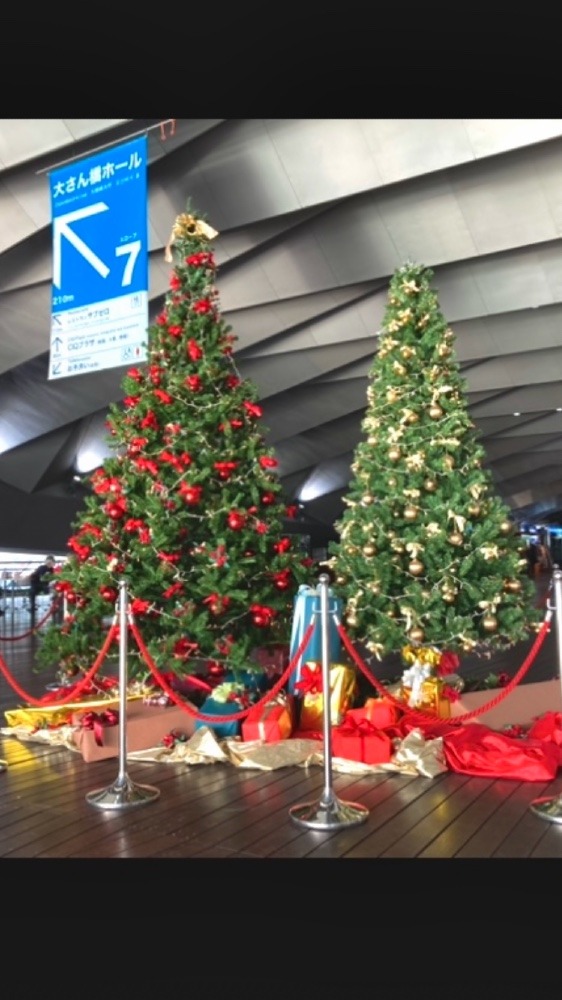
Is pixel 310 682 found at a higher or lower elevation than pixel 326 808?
higher

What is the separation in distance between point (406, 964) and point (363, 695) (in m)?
3.23

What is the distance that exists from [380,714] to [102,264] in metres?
3.94

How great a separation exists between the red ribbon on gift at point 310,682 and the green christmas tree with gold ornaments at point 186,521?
437 mm

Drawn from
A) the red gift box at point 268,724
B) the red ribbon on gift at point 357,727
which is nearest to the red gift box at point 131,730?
the red gift box at point 268,724

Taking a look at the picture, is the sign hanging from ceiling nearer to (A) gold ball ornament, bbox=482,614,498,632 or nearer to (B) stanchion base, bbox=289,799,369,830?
(A) gold ball ornament, bbox=482,614,498,632

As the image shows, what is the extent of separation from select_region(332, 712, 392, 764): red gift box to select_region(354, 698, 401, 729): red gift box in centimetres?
18

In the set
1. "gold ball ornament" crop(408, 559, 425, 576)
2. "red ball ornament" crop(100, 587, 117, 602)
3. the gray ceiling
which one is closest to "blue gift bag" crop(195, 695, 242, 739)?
"red ball ornament" crop(100, 587, 117, 602)

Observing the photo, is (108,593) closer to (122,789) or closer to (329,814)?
(122,789)

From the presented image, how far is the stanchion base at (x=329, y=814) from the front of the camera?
350cm

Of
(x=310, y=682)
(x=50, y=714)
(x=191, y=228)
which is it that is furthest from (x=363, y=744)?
(x=191, y=228)

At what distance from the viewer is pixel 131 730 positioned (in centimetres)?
501

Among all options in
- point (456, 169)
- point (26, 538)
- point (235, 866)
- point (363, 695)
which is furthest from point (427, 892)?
point (26, 538)

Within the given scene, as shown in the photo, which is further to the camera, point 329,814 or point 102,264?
point 102,264
